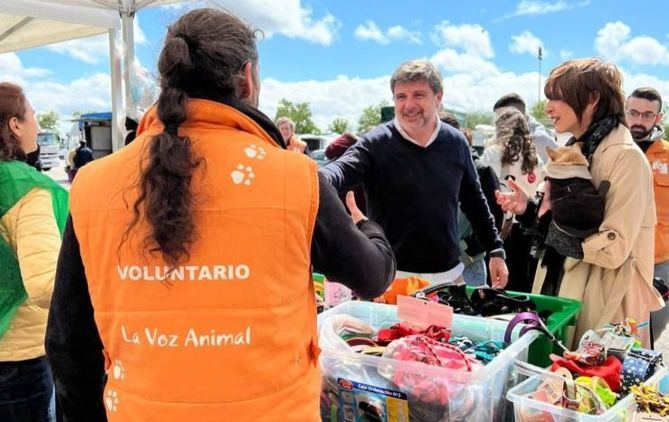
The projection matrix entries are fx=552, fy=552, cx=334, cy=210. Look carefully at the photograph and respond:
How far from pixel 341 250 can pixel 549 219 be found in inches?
48.4

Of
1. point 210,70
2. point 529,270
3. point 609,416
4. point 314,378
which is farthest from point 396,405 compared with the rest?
point 529,270

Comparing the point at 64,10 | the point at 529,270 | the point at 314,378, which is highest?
the point at 64,10

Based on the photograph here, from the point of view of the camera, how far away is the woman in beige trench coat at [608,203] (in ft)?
5.68

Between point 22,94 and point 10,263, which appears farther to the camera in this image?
point 22,94

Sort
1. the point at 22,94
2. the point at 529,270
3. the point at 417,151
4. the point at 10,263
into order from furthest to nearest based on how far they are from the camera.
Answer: the point at 529,270 → the point at 417,151 → the point at 22,94 → the point at 10,263

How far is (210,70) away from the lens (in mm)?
1021

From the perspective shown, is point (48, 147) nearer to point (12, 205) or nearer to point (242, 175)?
point (12, 205)

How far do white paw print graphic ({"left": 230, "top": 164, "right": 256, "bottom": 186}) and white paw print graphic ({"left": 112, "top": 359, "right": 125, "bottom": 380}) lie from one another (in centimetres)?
41

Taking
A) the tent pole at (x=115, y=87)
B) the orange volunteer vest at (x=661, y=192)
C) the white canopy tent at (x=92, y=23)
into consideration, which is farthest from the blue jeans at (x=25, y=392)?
the orange volunteer vest at (x=661, y=192)

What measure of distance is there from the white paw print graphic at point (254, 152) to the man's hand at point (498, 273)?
1711 mm

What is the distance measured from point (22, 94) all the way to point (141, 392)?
1.41 m

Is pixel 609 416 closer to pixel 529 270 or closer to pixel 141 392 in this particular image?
pixel 141 392

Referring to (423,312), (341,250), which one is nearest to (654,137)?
(423,312)

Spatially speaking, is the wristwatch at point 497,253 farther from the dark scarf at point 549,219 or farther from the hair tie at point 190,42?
the hair tie at point 190,42
